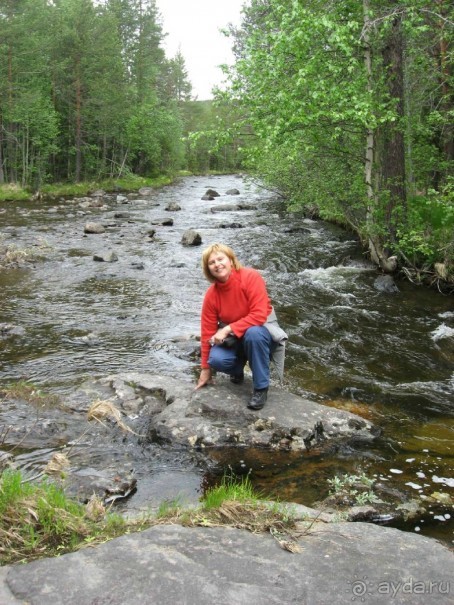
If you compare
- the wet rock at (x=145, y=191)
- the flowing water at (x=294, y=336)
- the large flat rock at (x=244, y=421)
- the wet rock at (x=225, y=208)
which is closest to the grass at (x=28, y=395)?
the flowing water at (x=294, y=336)

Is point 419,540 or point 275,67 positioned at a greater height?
point 275,67

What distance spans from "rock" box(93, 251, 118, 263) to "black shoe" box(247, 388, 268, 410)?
11499 millimetres

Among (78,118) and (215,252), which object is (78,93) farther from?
(215,252)

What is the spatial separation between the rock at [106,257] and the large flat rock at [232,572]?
1359 cm

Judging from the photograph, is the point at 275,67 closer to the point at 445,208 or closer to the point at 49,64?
the point at 445,208

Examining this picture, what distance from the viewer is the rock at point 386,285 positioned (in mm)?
13023

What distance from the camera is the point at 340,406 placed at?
6.80 meters

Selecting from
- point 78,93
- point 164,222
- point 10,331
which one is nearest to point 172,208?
point 164,222

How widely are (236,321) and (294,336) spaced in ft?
13.0

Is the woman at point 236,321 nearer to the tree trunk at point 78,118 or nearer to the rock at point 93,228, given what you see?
the rock at point 93,228

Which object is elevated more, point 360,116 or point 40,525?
point 360,116

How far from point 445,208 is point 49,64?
42.3 meters

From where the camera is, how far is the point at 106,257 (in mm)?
16344

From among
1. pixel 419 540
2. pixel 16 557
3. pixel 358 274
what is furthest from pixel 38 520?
pixel 358 274
